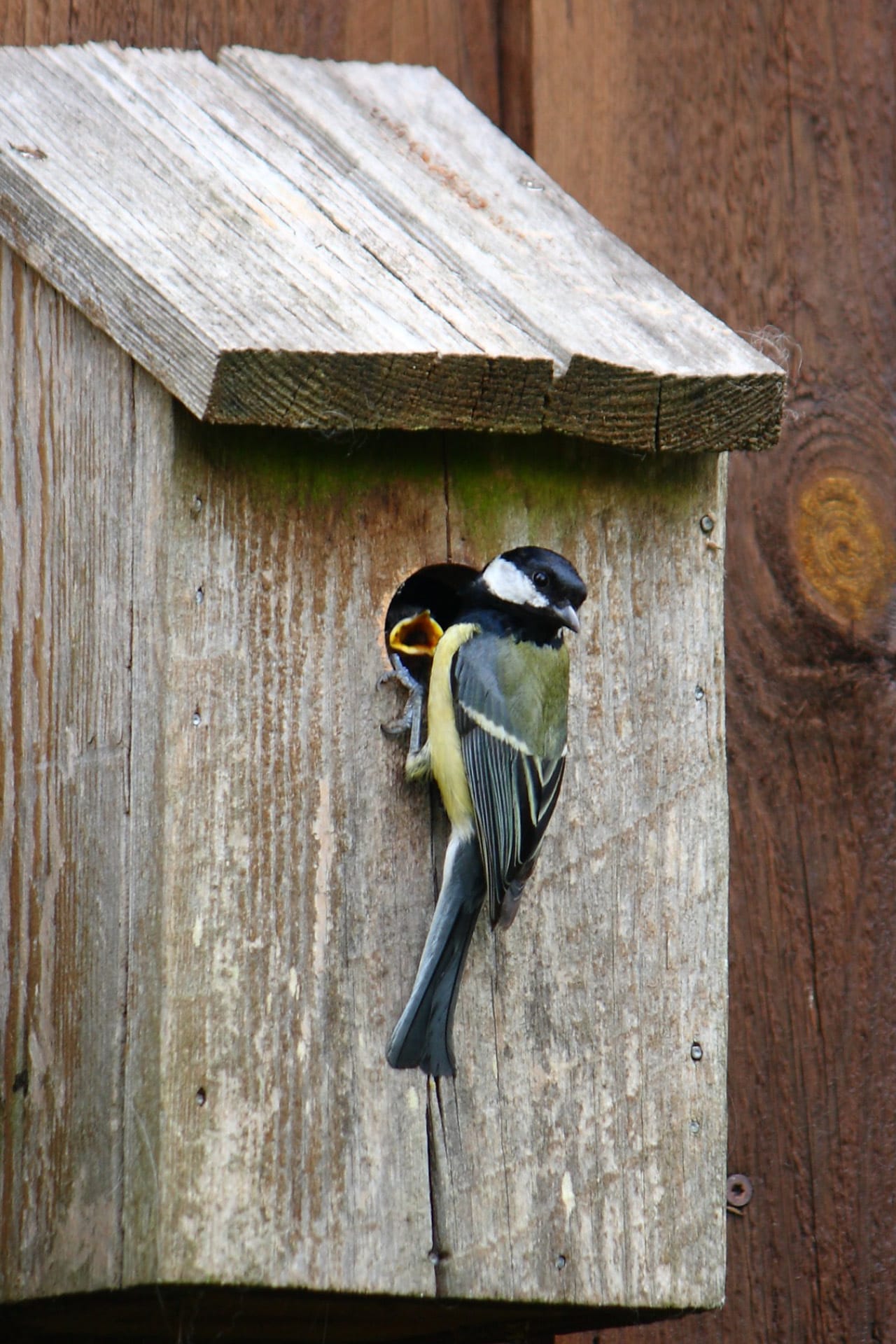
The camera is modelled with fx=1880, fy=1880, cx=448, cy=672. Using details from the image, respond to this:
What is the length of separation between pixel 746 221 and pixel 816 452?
0.45m

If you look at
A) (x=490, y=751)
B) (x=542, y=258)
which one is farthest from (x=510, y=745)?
(x=542, y=258)

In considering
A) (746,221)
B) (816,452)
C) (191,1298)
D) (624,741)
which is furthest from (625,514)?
(191,1298)

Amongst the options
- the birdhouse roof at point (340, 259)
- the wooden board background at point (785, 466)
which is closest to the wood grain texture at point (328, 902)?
the birdhouse roof at point (340, 259)

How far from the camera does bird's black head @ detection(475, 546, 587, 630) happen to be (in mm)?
2770

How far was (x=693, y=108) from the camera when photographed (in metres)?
3.45

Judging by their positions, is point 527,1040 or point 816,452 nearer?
point 527,1040

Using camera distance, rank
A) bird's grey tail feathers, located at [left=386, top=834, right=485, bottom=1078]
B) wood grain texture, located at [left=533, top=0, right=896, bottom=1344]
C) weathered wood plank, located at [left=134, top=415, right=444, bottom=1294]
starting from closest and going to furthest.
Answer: weathered wood plank, located at [left=134, top=415, right=444, bottom=1294] → bird's grey tail feathers, located at [left=386, top=834, right=485, bottom=1078] → wood grain texture, located at [left=533, top=0, right=896, bottom=1344]

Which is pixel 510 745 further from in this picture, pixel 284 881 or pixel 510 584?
pixel 284 881

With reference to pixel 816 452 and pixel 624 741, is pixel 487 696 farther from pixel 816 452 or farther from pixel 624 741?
pixel 816 452

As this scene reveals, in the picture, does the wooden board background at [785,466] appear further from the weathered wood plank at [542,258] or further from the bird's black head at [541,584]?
the bird's black head at [541,584]

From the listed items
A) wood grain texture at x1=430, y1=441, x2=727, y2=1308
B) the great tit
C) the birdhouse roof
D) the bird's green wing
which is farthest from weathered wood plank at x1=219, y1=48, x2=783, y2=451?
the bird's green wing

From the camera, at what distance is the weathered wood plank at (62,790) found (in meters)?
2.54

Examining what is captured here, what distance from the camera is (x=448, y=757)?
2.75 meters

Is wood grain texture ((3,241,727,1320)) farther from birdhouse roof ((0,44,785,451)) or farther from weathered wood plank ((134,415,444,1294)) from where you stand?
birdhouse roof ((0,44,785,451))
